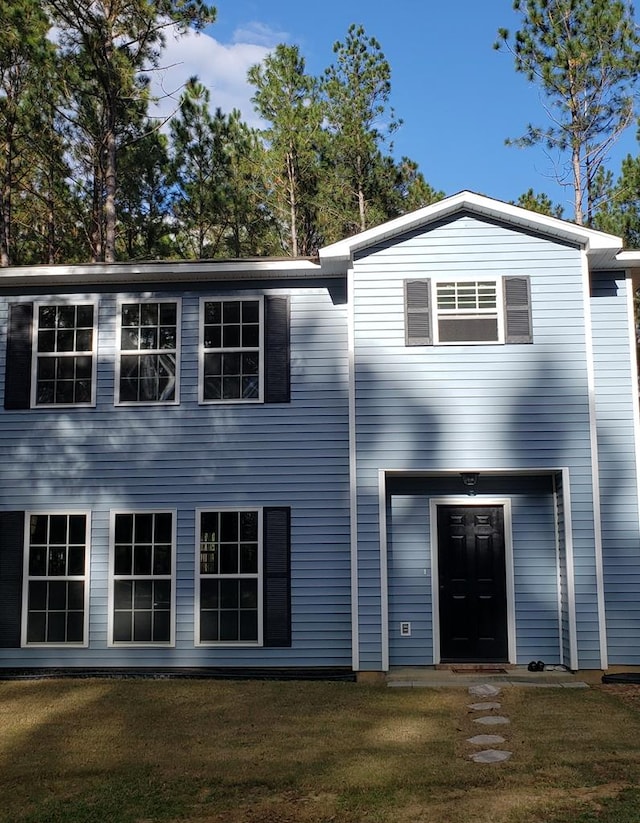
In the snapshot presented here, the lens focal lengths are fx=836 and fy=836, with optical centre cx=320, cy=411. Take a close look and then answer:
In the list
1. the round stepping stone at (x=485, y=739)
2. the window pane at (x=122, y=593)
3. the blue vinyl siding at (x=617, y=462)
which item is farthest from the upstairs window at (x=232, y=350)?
the round stepping stone at (x=485, y=739)

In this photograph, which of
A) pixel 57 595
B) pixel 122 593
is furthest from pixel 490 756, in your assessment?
pixel 57 595

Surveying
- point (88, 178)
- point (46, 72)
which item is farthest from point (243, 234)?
point (46, 72)

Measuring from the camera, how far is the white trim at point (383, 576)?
949 cm

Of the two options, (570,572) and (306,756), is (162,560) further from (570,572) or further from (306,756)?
(570,572)

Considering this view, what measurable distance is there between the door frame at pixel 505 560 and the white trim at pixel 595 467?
3.30ft

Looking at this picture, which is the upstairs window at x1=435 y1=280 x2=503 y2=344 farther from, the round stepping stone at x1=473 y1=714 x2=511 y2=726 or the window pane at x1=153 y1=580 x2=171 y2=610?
the window pane at x1=153 y1=580 x2=171 y2=610

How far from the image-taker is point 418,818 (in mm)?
5246

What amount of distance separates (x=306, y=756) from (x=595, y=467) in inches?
196

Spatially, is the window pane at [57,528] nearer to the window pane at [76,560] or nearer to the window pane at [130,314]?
the window pane at [76,560]

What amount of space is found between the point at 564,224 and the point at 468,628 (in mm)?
4925

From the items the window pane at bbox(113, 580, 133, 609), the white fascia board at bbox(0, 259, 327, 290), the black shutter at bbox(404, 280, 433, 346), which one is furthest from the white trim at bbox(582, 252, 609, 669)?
the window pane at bbox(113, 580, 133, 609)

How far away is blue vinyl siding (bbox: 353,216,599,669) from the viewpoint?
32.0 feet

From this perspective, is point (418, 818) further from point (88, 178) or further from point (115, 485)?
point (88, 178)

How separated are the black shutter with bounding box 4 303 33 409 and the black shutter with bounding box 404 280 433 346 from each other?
4.82 meters
